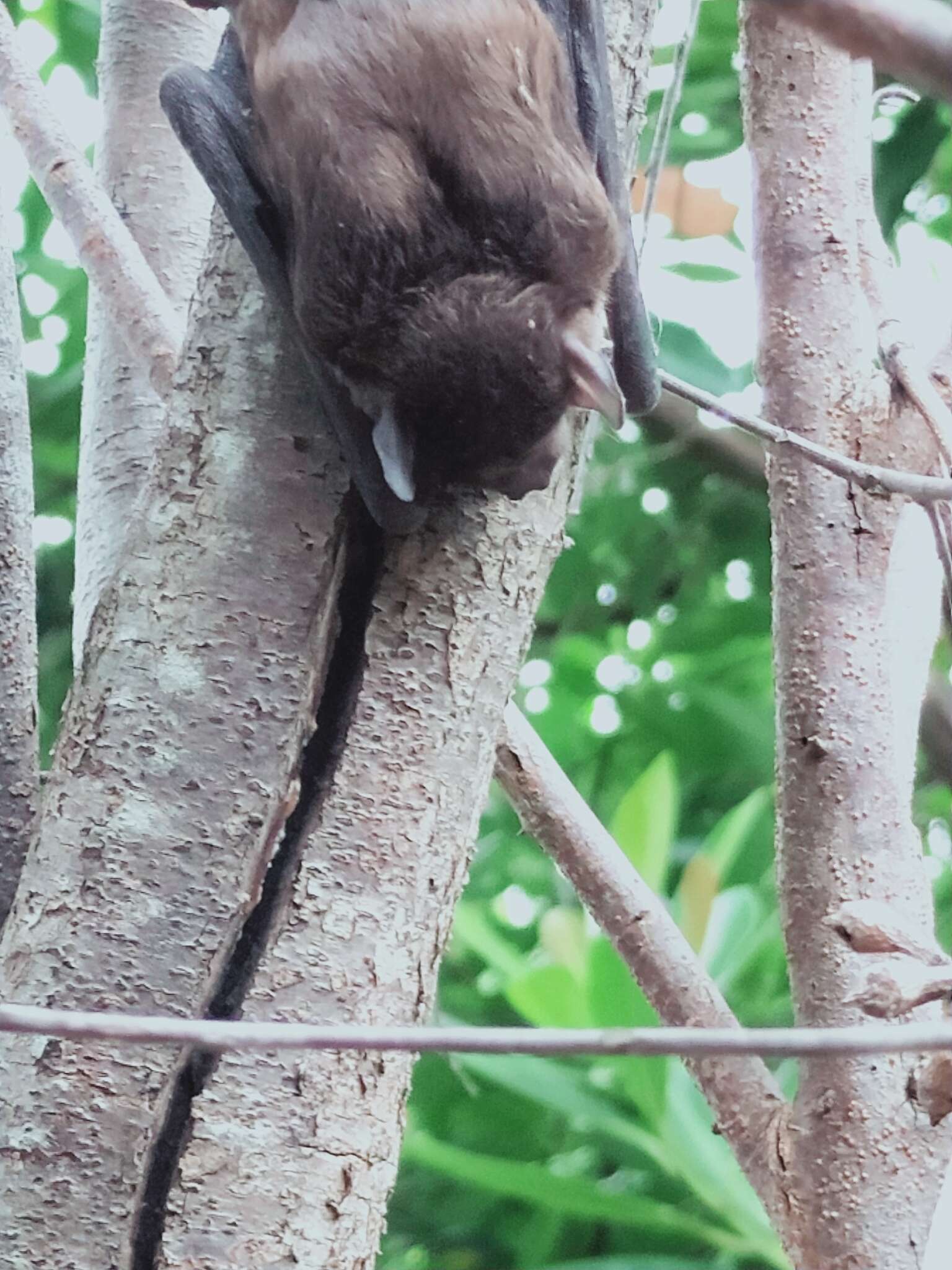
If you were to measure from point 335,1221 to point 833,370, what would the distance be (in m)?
0.87

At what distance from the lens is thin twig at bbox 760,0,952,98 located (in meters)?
0.22

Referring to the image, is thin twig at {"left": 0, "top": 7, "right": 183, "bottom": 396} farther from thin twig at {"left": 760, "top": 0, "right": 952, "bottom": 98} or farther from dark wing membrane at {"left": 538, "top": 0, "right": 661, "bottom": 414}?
thin twig at {"left": 760, "top": 0, "right": 952, "bottom": 98}

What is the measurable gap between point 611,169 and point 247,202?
11.9 inches

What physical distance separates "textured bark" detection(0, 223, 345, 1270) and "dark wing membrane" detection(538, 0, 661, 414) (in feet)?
1.16

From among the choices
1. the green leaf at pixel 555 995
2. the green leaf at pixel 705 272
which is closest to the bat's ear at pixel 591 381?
the green leaf at pixel 555 995

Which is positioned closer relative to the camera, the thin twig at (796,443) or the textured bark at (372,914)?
the textured bark at (372,914)

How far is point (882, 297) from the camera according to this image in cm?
147

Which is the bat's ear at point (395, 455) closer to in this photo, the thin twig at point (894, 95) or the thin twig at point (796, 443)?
the thin twig at point (796, 443)

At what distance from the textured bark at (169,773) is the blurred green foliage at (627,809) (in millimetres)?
850

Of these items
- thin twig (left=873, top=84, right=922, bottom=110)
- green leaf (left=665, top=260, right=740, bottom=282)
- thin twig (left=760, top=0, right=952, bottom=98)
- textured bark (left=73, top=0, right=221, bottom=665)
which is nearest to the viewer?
thin twig (left=760, top=0, right=952, bottom=98)

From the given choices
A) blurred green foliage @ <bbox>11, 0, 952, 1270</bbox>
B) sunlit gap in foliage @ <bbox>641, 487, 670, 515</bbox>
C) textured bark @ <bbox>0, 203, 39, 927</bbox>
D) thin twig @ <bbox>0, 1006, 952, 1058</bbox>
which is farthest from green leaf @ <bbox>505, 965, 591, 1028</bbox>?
thin twig @ <bbox>0, 1006, 952, 1058</bbox>

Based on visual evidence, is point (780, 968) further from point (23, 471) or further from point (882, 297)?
point (23, 471)

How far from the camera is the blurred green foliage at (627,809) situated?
6.20 ft

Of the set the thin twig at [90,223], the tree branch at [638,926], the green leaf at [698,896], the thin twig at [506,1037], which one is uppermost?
the thin twig at [506,1037]
